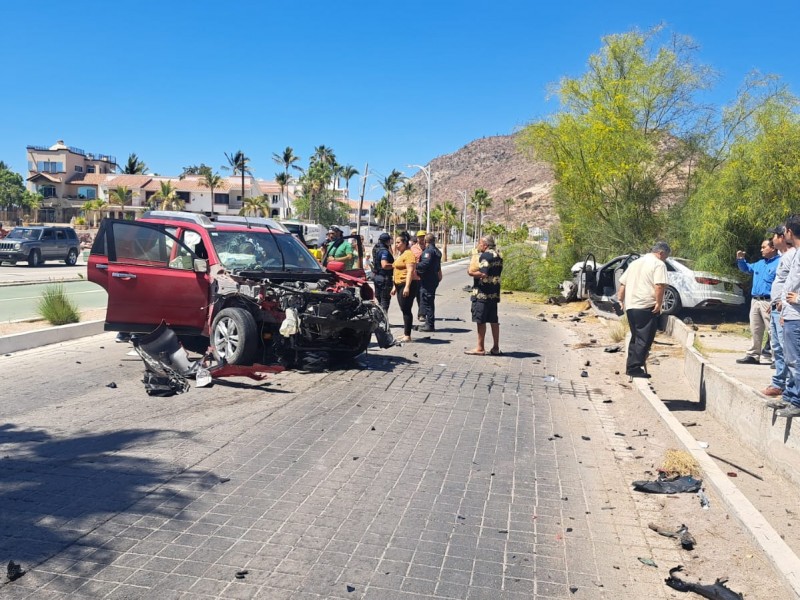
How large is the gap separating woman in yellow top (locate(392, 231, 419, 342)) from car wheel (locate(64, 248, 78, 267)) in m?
25.5

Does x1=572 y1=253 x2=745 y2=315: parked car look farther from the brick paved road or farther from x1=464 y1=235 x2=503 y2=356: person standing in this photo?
the brick paved road

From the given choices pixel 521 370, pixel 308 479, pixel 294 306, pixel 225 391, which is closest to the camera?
pixel 308 479

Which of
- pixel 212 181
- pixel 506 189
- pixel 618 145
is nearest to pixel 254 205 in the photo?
pixel 212 181

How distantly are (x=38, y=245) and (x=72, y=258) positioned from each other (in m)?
2.51

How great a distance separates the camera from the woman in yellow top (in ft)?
44.2

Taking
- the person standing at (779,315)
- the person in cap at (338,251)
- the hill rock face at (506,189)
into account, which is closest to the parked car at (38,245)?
the person in cap at (338,251)

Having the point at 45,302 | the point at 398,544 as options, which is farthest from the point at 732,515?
the point at 45,302

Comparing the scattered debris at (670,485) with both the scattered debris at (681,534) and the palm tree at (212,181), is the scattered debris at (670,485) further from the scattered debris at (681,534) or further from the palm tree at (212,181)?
the palm tree at (212,181)

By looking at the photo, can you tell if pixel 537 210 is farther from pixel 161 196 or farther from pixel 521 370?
pixel 521 370

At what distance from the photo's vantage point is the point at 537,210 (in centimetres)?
14088

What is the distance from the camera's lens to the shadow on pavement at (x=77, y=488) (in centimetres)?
445

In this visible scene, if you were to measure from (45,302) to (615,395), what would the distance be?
9737 mm

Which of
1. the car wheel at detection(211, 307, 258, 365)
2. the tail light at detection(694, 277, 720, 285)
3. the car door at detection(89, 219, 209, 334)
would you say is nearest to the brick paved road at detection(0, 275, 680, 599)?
the car wheel at detection(211, 307, 258, 365)

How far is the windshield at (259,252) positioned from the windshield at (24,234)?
83.5 ft
